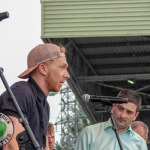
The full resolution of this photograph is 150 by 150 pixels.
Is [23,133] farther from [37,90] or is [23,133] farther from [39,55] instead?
[39,55]

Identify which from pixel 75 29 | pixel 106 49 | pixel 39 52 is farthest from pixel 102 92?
pixel 39 52

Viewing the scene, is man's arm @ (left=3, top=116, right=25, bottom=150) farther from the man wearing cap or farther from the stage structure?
the stage structure

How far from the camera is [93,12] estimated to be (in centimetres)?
1598

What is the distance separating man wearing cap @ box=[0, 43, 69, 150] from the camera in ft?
16.7

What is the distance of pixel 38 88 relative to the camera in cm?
536

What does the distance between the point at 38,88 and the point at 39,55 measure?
0.27 metres

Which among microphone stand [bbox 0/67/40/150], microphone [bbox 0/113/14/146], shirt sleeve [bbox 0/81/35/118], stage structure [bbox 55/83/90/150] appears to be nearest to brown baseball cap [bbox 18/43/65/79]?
shirt sleeve [bbox 0/81/35/118]

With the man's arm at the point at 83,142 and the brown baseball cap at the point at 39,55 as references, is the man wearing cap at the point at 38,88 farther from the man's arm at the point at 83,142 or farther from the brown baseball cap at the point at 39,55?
the man's arm at the point at 83,142

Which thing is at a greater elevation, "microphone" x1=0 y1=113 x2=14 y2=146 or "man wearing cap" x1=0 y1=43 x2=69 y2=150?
"man wearing cap" x1=0 y1=43 x2=69 y2=150

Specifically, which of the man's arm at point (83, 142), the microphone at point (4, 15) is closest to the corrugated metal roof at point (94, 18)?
the man's arm at point (83, 142)

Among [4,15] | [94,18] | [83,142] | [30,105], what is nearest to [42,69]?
[30,105]

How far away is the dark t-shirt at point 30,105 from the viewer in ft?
16.6

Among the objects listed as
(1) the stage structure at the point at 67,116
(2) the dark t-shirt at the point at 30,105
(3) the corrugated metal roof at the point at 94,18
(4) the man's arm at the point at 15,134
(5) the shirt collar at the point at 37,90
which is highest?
(1) the stage structure at the point at 67,116

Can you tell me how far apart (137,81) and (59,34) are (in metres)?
4.06
